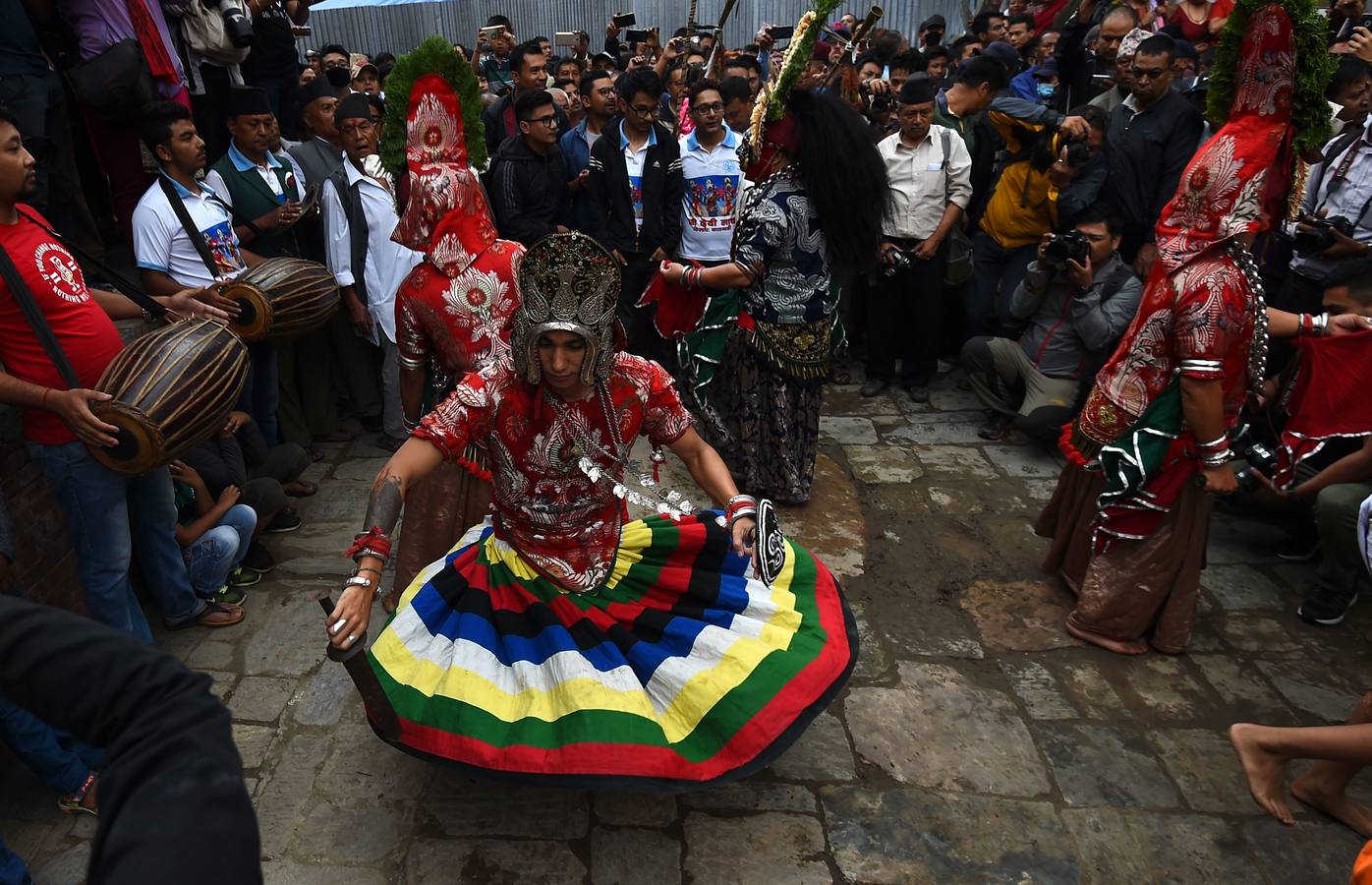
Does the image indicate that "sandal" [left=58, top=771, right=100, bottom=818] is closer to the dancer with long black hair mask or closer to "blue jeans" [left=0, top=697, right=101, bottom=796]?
"blue jeans" [left=0, top=697, right=101, bottom=796]

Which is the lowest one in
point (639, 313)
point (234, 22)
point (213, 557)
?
point (213, 557)

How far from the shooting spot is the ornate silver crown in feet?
8.77

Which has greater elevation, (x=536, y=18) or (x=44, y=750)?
(x=536, y=18)

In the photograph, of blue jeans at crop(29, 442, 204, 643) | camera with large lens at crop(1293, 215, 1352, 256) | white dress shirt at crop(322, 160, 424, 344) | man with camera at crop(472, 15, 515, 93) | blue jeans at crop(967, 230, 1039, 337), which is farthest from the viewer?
man with camera at crop(472, 15, 515, 93)

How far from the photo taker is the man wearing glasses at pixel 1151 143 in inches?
231

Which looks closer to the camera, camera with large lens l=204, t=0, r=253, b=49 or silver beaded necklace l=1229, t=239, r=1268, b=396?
silver beaded necklace l=1229, t=239, r=1268, b=396

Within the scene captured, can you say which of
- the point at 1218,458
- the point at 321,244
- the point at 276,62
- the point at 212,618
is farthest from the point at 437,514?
the point at 276,62

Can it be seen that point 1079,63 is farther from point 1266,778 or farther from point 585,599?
point 585,599

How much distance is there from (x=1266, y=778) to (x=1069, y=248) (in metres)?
2.97

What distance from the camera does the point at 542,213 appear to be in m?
6.40

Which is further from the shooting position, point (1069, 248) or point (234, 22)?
point (234, 22)

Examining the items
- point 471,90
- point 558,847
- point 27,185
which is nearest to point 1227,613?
point 558,847

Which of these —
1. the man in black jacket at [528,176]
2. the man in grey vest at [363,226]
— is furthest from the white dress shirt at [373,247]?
the man in black jacket at [528,176]

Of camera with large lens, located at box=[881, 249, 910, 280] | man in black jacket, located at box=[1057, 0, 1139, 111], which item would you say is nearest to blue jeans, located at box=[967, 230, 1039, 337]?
camera with large lens, located at box=[881, 249, 910, 280]
